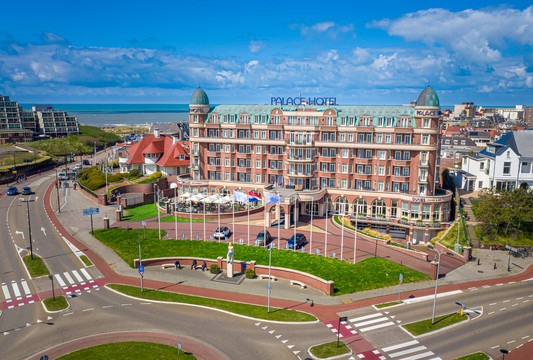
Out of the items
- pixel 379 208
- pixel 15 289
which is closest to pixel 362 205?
pixel 379 208

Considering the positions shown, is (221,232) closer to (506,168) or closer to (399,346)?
(399,346)

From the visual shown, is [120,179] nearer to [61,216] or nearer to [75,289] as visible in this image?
[61,216]

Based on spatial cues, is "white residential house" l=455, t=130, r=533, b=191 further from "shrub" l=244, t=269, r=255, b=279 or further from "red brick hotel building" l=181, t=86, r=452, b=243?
"shrub" l=244, t=269, r=255, b=279

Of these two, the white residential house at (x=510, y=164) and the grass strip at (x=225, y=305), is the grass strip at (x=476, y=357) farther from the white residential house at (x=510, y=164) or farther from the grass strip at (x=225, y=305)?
the white residential house at (x=510, y=164)

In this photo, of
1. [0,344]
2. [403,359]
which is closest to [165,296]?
[0,344]

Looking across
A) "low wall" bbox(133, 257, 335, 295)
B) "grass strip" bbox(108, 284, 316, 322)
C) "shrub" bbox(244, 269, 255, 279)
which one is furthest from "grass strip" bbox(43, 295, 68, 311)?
"shrub" bbox(244, 269, 255, 279)

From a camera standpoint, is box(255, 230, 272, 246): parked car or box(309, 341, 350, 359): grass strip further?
box(255, 230, 272, 246): parked car
